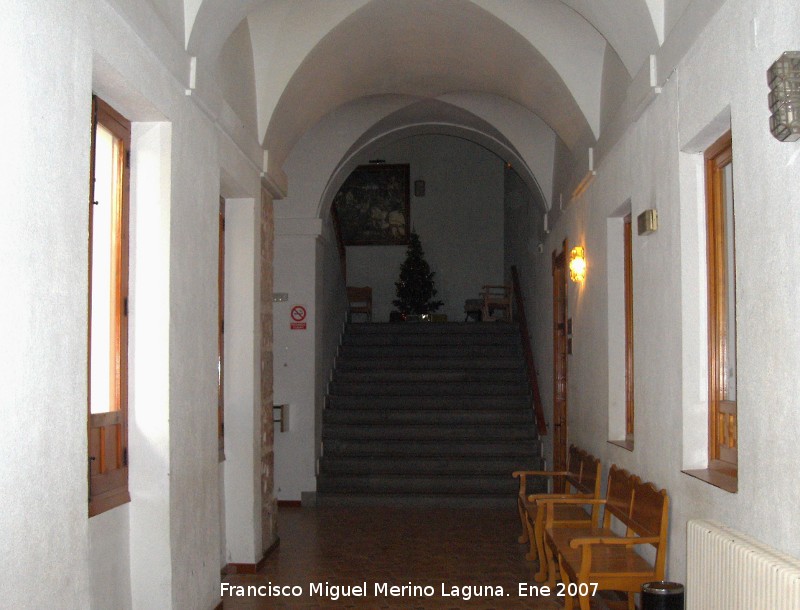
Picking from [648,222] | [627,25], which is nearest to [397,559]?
[648,222]

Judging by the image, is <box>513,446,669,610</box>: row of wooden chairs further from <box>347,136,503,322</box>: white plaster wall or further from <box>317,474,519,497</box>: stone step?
<box>347,136,503,322</box>: white plaster wall

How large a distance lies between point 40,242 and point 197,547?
9.04ft

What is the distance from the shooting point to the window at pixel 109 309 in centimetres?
421

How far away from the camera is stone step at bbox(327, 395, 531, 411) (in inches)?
452

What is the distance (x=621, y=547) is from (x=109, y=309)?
3.34 meters

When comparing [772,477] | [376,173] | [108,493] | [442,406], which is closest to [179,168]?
[108,493]

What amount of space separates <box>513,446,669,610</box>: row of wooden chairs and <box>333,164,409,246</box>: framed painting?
10448 millimetres

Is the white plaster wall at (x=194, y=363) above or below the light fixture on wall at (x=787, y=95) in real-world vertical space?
below

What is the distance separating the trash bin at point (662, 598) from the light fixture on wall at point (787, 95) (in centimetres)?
219

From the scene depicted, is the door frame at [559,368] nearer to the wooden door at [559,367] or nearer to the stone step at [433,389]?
the wooden door at [559,367]

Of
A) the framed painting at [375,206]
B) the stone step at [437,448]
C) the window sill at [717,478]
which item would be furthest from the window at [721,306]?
the framed painting at [375,206]

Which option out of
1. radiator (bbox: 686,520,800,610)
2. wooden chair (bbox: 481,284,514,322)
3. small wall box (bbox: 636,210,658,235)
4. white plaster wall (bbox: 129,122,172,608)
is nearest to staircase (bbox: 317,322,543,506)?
wooden chair (bbox: 481,284,514,322)

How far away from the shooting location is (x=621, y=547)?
5.23 m

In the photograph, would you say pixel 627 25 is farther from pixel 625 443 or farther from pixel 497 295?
pixel 497 295
